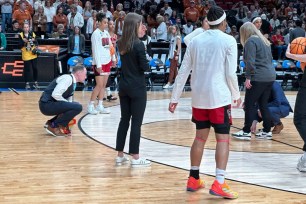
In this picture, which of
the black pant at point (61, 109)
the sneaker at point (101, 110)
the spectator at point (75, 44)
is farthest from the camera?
the spectator at point (75, 44)

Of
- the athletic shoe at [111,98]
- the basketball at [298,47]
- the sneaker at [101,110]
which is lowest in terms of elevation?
the athletic shoe at [111,98]

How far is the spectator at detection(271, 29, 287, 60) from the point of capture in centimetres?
1979

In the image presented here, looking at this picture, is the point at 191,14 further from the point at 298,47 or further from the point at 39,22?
the point at 298,47

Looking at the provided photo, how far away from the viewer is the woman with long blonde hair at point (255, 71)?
9.11 meters

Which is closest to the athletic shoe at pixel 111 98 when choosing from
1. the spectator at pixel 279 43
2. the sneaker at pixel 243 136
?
the sneaker at pixel 243 136

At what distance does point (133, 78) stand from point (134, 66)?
134mm

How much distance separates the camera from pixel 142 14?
21625mm

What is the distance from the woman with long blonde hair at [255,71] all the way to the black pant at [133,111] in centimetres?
216

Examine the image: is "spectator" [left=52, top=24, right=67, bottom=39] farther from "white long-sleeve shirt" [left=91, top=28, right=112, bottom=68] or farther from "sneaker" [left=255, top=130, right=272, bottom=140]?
"sneaker" [left=255, top=130, right=272, bottom=140]

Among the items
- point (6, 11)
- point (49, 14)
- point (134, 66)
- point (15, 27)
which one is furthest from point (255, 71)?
point (6, 11)

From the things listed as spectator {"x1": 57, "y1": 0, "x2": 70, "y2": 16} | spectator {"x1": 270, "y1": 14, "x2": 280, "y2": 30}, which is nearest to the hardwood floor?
spectator {"x1": 57, "y1": 0, "x2": 70, "y2": 16}

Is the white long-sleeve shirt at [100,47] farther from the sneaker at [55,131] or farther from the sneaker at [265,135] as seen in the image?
the sneaker at [265,135]

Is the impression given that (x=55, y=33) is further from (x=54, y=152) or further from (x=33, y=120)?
(x=54, y=152)

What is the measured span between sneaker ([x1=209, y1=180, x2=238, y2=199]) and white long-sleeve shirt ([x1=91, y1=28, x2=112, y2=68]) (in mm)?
5373
